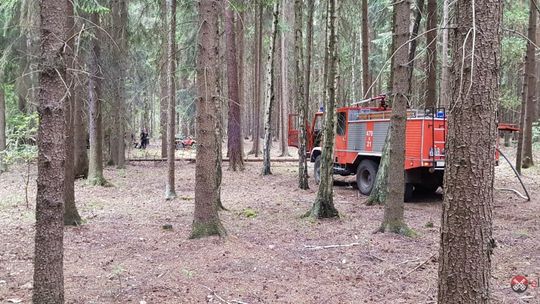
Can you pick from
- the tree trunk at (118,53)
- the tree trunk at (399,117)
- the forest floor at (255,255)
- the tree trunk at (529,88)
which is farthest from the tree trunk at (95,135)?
the tree trunk at (529,88)

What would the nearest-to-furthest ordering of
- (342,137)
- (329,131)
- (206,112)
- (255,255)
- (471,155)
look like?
(471,155) → (255,255) → (206,112) → (329,131) → (342,137)

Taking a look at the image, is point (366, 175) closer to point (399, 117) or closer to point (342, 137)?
point (342, 137)

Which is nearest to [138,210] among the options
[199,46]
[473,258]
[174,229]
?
[174,229]

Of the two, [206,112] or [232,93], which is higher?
[232,93]

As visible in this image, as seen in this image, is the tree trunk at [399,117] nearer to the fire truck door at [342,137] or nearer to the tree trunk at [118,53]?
the fire truck door at [342,137]

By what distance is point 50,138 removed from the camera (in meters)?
3.42

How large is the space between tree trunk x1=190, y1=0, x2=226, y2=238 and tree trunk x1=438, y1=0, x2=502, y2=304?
14.4 ft

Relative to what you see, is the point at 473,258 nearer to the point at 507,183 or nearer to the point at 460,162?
the point at 460,162

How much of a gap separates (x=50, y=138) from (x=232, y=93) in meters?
13.7

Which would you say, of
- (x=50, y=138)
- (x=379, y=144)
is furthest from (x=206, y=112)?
(x=379, y=144)

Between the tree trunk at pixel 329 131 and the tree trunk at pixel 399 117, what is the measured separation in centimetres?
140

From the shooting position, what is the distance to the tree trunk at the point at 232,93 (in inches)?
639

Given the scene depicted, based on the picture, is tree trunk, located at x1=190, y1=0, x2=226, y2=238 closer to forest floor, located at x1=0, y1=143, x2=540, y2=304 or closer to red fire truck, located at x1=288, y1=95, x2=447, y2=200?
forest floor, located at x1=0, y1=143, x2=540, y2=304

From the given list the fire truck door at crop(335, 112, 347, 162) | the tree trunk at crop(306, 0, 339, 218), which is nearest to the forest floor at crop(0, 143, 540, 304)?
the tree trunk at crop(306, 0, 339, 218)
